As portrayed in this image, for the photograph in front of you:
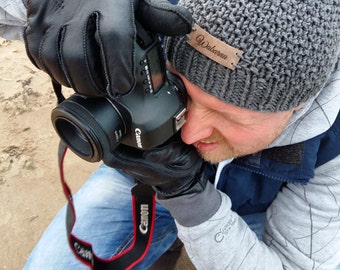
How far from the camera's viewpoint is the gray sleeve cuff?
3.89 feet

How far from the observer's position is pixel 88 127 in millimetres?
915

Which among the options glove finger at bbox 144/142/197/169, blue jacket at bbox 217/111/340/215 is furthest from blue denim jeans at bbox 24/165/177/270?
glove finger at bbox 144/142/197/169

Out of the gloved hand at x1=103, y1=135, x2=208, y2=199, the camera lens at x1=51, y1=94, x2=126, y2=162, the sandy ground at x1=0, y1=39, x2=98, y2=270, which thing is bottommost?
the sandy ground at x1=0, y1=39, x2=98, y2=270

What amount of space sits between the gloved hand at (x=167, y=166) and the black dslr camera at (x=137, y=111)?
104 mm

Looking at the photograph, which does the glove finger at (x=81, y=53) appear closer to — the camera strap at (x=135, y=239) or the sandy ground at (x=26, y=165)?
the camera strap at (x=135, y=239)

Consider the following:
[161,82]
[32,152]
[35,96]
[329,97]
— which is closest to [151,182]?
[161,82]

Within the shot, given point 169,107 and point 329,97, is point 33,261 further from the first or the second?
point 329,97

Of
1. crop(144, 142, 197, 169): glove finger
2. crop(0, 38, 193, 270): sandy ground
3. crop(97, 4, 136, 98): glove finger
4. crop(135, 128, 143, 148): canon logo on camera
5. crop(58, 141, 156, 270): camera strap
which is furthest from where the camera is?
crop(0, 38, 193, 270): sandy ground

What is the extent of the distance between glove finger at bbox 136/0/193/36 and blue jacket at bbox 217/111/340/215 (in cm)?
50

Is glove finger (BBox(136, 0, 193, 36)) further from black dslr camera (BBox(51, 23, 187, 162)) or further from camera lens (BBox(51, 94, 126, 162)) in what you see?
camera lens (BBox(51, 94, 126, 162))

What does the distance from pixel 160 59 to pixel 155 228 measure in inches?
29.8

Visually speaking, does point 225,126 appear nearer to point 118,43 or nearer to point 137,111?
point 137,111

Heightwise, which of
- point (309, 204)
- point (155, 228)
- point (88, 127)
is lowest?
point (155, 228)

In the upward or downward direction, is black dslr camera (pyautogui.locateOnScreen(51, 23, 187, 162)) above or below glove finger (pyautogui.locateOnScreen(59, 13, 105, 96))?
below
